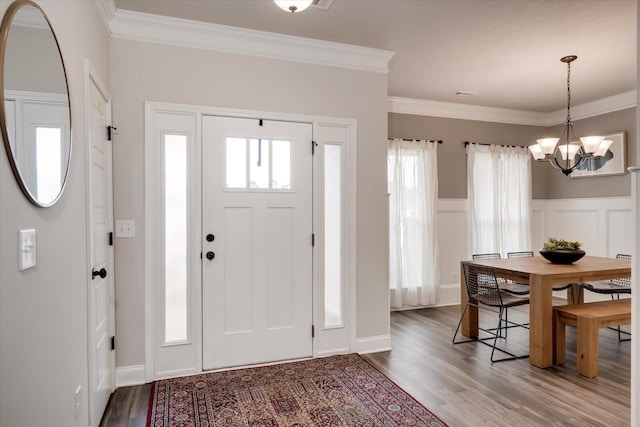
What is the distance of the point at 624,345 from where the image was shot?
3.68 m

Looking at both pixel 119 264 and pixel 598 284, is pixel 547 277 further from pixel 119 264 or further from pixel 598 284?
pixel 119 264

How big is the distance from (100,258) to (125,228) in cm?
42

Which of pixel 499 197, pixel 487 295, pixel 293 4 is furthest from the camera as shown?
pixel 499 197

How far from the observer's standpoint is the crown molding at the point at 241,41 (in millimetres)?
2855

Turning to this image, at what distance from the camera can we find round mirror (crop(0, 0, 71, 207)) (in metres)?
1.13

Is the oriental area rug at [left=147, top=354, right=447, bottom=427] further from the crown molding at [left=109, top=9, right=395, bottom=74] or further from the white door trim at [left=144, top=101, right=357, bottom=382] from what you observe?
the crown molding at [left=109, top=9, right=395, bottom=74]

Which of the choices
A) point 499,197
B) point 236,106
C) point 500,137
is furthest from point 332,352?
point 500,137

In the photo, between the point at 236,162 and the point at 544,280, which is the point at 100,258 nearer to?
the point at 236,162

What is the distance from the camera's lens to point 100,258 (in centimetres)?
247

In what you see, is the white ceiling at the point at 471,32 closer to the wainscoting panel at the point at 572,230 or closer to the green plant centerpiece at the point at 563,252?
the wainscoting panel at the point at 572,230

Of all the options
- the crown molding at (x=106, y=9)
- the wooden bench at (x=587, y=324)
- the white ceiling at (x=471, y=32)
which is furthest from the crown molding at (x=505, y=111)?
the crown molding at (x=106, y=9)

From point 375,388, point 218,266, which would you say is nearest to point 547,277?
point 375,388

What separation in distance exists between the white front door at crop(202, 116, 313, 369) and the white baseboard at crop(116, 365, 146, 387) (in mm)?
468

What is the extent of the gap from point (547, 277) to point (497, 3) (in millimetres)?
2197
